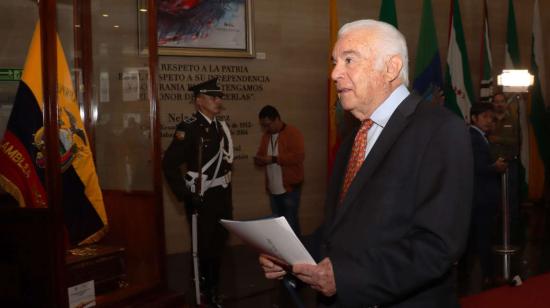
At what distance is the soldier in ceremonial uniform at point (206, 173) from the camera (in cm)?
462

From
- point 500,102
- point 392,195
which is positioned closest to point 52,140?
point 392,195

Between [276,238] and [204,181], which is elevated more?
[276,238]

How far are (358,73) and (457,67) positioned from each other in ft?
24.2

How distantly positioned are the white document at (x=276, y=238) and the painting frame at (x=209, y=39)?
5.12m

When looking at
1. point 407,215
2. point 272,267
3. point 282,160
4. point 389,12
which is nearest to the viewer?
point 407,215

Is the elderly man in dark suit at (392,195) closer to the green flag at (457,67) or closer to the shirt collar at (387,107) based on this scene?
the shirt collar at (387,107)

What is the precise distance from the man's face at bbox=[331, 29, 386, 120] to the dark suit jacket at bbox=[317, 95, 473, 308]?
101 mm

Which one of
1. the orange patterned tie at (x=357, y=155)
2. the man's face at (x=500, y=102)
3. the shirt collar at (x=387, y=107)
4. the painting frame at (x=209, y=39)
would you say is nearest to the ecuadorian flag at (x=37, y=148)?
the orange patterned tie at (x=357, y=155)

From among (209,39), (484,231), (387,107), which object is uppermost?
(209,39)

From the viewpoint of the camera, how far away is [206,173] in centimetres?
479

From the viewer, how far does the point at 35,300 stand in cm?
331

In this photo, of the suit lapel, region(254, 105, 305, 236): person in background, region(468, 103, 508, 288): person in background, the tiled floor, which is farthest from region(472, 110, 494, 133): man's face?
the suit lapel

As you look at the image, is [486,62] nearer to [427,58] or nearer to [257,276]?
[427,58]

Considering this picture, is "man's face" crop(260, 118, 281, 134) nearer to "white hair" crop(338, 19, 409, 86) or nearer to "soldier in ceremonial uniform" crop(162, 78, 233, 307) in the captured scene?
"soldier in ceremonial uniform" crop(162, 78, 233, 307)
